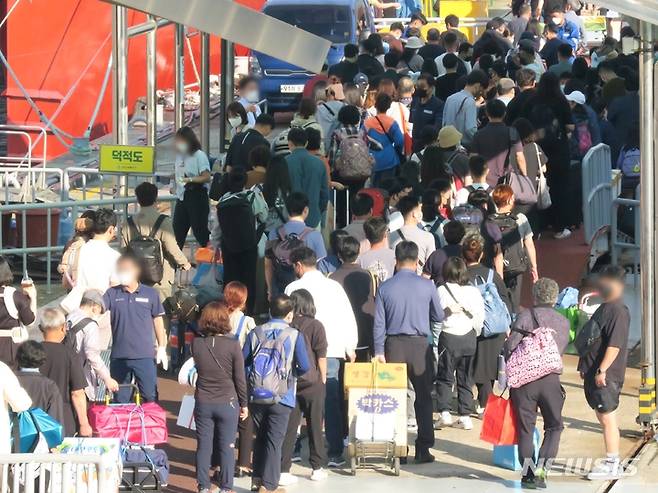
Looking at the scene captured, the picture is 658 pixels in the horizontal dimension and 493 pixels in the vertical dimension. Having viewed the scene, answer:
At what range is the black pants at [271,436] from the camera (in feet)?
36.0

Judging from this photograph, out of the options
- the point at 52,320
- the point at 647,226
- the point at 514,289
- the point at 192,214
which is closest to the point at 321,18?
the point at 192,214

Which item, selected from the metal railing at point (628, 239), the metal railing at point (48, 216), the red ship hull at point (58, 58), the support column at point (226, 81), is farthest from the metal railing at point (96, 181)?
the metal railing at point (628, 239)

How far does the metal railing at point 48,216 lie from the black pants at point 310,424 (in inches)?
229

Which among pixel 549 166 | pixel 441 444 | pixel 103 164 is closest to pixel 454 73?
pixel 549 166

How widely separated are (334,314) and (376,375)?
0.56 m

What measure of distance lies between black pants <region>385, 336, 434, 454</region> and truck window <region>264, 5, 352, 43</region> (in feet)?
56.7

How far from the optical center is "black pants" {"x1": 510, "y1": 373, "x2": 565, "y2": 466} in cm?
1100

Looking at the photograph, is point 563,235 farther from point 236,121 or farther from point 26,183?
point 26,183

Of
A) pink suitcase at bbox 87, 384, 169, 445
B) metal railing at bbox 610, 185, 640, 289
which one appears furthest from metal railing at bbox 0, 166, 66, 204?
pink suitcase at bbox 87, 384, 169, 445

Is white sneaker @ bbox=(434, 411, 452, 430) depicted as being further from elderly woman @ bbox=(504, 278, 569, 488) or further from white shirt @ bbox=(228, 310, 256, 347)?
white shirt @ bbox=(228, 310, 256, 347)

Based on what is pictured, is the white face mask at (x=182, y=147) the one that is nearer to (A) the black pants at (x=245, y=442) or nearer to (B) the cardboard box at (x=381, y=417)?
(A) the black pants at (x=245, y=442)

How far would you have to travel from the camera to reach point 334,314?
11.7m

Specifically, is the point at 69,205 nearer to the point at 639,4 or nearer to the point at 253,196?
the point at 253,196

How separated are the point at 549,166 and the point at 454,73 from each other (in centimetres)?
321
